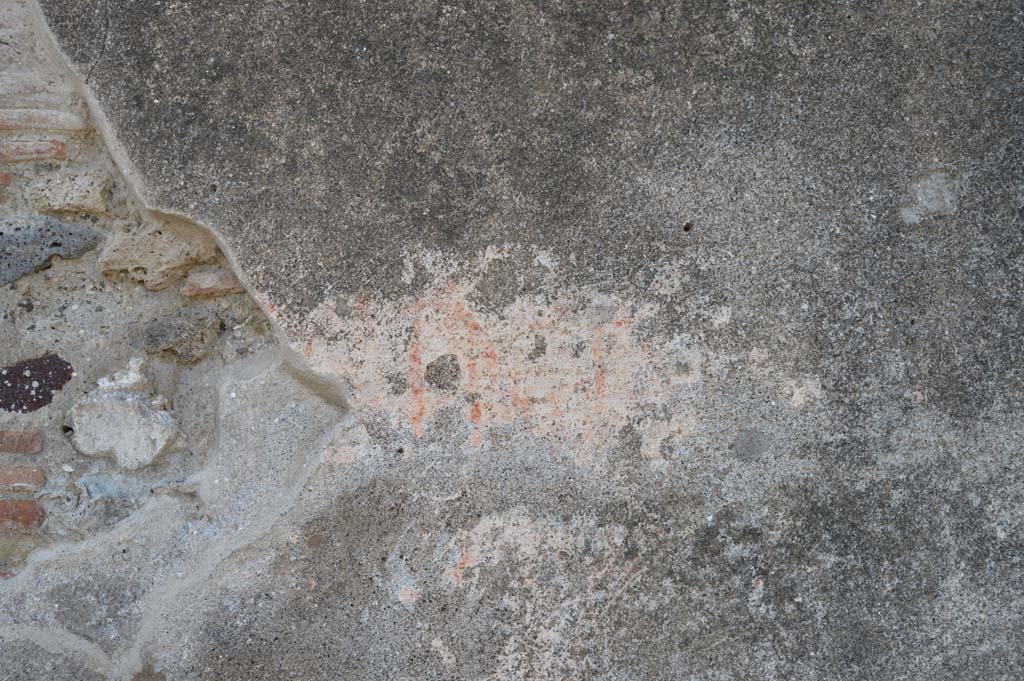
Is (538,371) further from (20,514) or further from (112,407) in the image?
(20,514)

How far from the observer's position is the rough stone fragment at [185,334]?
1824 millimetres

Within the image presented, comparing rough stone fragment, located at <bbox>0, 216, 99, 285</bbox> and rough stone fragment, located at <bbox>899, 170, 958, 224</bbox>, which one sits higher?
rough stone fragment, located at <bbox>899, 170, 958, 224</bbox>

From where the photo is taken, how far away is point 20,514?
1814 mm

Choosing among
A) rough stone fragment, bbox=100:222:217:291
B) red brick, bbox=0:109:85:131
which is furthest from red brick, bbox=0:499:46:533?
red brick, bbox=0:109:85:131

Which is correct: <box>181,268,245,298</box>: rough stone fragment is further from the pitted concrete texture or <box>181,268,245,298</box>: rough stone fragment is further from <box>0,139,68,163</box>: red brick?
<box>0,139,68,163</box>: red brick

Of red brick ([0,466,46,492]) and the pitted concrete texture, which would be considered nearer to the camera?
the pitted concrete texture

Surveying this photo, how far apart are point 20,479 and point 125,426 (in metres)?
0.27

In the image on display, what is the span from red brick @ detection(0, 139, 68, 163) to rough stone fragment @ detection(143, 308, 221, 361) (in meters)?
0.41

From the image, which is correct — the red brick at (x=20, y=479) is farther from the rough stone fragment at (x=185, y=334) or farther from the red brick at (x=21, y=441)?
the rough stone fragment at (x=185, y=334)

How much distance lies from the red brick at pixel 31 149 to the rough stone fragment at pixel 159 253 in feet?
0.71

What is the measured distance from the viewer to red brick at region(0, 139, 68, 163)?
5.81ft

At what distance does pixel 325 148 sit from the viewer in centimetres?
167

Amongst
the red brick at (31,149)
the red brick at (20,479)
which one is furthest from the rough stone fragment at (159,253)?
the red brick at (20,479)

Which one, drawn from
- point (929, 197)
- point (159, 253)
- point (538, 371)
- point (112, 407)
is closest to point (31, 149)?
point (159, 253)
